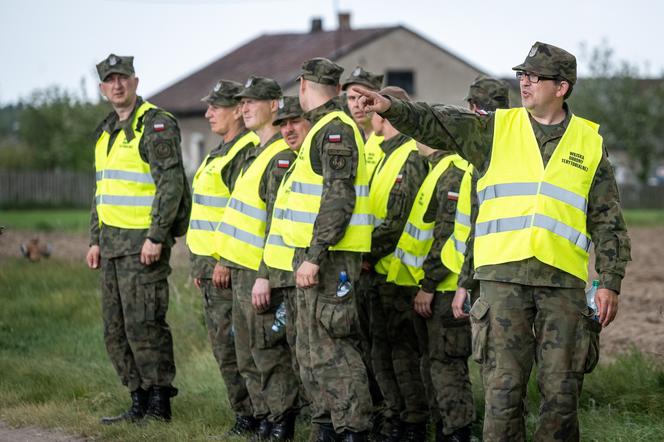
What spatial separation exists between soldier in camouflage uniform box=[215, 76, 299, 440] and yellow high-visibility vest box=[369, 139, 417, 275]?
0.69 m

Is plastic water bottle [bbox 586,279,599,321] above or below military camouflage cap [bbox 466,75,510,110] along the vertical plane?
below

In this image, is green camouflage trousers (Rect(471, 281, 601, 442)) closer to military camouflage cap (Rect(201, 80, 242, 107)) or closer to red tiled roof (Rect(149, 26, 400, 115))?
military camouflage cap (Rect(201, 80, 242, 107))

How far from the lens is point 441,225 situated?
25.1 feet

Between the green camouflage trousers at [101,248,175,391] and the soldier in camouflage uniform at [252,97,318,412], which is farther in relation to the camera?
the green camouflage trousers at [101,248,175,391]

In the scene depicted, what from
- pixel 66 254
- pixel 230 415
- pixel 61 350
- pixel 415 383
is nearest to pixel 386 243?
pixel 415 383

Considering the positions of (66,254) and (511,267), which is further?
(66,254)

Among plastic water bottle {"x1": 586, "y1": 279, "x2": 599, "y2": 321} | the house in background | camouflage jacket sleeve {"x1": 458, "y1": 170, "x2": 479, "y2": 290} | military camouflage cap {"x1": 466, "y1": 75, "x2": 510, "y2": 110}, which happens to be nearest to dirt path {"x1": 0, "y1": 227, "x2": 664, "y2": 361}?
camouflage jacket sleeve {"x1": 458, "y1": 170, "x2": 479, "y2": 290}

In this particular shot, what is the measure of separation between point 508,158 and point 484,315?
2.75ft

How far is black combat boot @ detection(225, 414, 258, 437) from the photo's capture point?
316 inches

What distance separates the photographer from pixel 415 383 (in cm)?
798

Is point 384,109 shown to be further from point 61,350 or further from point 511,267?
point 61,350

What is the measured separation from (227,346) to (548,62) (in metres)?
3.41

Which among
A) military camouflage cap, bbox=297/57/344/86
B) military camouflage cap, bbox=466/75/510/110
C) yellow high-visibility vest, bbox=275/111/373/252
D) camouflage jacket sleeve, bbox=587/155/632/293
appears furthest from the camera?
military camouflage cap, bbox=466/75/510/110

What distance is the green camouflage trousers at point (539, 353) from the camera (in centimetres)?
579
